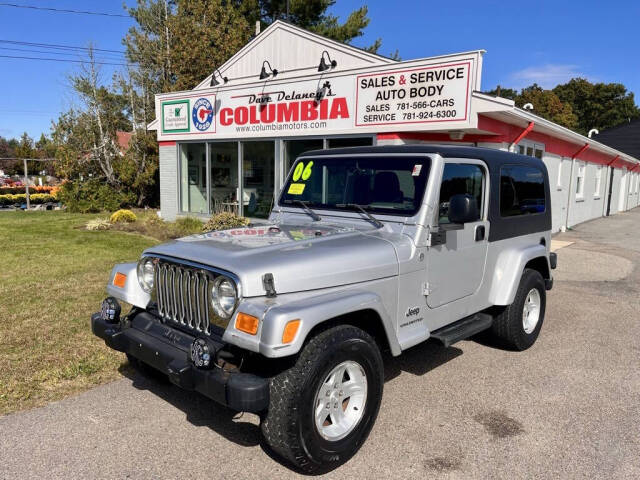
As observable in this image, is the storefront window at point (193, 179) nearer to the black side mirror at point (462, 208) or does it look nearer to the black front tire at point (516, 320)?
the black front tire at point (516, 320)

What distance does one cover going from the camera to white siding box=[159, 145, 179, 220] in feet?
48.5

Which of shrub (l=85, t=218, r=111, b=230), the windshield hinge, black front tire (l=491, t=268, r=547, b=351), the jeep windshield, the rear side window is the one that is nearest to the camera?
the windshield hinge

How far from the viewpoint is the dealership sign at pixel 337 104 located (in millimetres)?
9477

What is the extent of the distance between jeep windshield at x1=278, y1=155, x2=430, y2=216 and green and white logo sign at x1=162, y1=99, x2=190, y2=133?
417 inches

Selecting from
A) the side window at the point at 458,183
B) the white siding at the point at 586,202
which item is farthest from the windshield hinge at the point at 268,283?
the white siding at the point at 586,202

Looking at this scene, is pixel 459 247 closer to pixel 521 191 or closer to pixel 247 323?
pixel 521 191

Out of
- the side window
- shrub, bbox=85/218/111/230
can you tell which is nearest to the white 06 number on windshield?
the side window

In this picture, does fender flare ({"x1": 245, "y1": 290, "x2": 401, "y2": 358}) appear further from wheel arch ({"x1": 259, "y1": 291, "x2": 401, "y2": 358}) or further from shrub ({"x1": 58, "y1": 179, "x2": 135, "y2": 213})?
shrub ({"x1": 58, "y1": 179, "x2": 135, "y2": 213})

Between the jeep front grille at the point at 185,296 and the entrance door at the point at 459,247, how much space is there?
1637 mm

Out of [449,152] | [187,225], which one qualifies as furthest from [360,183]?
[187,225]

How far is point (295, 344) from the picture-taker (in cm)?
261

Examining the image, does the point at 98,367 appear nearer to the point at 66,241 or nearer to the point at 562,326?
the point at 562,326

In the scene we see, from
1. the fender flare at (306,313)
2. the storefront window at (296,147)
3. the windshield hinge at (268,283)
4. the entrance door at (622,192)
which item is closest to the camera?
the fender flare at (306,313)

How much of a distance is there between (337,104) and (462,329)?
26.3 feet
